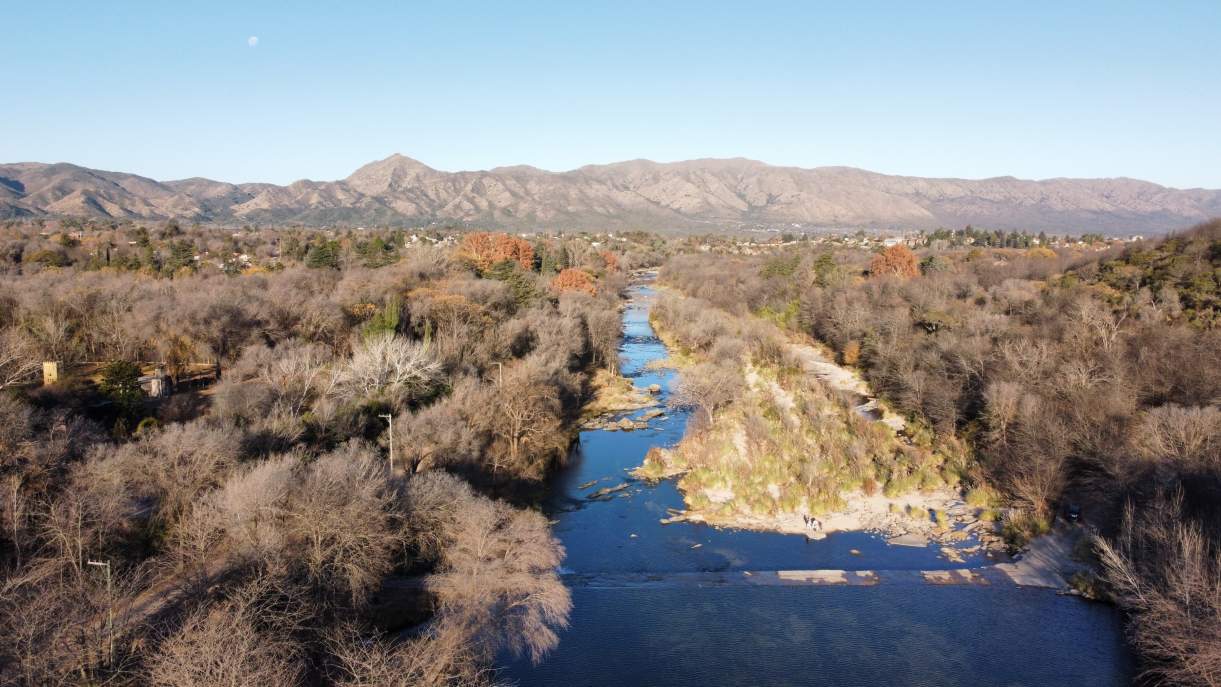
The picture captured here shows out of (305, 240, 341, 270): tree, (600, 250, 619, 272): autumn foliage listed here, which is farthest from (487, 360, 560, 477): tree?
(600, 250, 619, 272): autumn foliage

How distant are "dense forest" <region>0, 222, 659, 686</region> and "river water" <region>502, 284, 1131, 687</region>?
→ 1636 millimetres

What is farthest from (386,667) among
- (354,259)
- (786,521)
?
(354,259)

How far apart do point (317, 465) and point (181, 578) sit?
508cm

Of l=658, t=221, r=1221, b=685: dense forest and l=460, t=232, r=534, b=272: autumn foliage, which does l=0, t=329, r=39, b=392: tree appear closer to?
l=658, t=221, r=1221, b=685: dense forest

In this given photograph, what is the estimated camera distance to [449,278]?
213 ft

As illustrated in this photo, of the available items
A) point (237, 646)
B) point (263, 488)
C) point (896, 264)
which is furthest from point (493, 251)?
point (237, 646)

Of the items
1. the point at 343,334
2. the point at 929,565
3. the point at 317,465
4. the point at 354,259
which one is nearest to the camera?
the point at 317,465

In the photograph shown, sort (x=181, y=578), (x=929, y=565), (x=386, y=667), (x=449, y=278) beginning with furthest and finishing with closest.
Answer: (x=449, y=278) → (x=929, y=565) → (x=181, y=578) → (x=386, y=667)

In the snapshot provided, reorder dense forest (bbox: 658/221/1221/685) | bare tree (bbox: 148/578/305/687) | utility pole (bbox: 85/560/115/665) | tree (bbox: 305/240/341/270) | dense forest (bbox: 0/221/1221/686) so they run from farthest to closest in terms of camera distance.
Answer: tree (bbox: 305/240/341/270), dense forest (bbox: 658/221/1221/685), dense forest (bbox: 0/221/1221/686), utility pole (bbox: 85/560/115/665), bare tree (bbox: 148/578/305/687)

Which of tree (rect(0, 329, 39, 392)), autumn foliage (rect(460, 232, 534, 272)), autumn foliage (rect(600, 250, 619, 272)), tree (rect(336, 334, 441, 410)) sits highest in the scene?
autumn foliage (rect(460, 232, 534, 272))

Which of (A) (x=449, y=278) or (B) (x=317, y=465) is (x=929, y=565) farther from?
(A) (x=449, y=278)

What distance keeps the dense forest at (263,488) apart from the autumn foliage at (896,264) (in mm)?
51534

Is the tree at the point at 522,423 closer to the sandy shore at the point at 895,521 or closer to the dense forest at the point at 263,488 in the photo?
the dense forest at the point at 263,488

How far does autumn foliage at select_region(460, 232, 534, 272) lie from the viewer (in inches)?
3051
